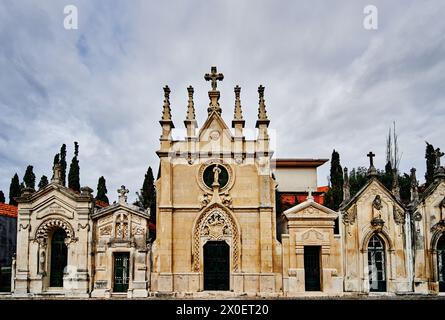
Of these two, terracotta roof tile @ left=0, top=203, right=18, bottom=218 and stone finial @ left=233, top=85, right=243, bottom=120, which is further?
terracotta roof tile @ left=0, top=203, right=18, bottom=218

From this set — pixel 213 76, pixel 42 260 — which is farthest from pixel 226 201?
pixel 42 260

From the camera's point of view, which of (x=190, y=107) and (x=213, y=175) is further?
(x=190, y=107)

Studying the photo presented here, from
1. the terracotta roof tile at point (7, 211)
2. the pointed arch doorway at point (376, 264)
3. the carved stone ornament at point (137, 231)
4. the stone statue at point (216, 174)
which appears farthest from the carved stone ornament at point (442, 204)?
the terracotta roof tile at point (7, 211)

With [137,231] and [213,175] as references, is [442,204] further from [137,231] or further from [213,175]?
[137,231]

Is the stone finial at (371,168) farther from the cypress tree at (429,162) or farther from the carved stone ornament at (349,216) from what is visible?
the cypress tree at (429,162)

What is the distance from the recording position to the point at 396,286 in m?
24.1

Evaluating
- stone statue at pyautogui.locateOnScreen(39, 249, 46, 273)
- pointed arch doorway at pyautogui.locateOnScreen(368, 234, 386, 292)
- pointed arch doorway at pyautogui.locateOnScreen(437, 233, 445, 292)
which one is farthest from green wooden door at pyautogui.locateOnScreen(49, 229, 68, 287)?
pointed arch doorway at pyautogui.locateOnScreen(437, 233, 445, 292)

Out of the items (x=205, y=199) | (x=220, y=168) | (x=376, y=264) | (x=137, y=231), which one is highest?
(x=220, y=168)

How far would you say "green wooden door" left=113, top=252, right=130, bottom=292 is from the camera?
946 inches

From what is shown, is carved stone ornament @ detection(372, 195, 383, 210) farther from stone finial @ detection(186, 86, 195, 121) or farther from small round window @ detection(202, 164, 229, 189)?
stone finial @ detection(186, 86, 195, 121)

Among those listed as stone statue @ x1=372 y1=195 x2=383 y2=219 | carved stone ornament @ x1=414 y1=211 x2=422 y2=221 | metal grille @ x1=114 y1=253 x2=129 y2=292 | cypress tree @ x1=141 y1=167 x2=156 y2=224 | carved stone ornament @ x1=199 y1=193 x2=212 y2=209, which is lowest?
metal grille @ x1=114 y1=253 x2=129 y2=292

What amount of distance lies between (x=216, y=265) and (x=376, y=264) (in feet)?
30.0

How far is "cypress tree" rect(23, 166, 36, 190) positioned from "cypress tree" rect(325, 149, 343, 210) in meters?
33.0

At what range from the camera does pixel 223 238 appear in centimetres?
2430
